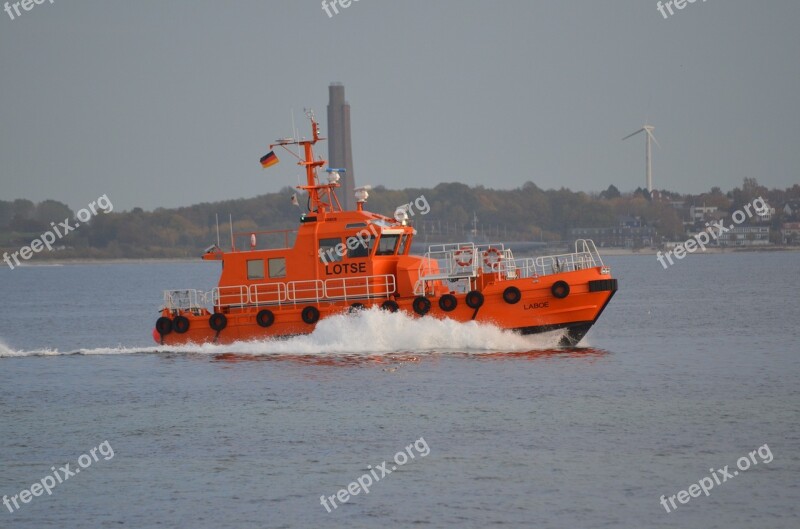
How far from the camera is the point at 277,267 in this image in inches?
1085

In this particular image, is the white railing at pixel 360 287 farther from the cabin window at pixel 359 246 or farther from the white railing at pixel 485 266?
the white railing at pixel 485 266

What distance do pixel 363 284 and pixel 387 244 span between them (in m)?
1.07

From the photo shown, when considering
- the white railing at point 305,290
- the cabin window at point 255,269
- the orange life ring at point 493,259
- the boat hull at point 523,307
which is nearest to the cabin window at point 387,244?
the boat hull at point 523,307

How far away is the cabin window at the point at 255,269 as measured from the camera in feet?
90.7

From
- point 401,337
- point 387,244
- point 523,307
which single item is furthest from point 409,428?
point 387,244

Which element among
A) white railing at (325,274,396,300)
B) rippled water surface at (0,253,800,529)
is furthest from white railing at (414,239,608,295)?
rippled water surface at (0,253,800,529)

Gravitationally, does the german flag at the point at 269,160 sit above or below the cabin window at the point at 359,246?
above

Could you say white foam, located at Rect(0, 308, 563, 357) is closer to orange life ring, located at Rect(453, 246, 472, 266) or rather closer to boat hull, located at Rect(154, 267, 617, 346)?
boat hull, located at Rect(154, 267, 617, 346)

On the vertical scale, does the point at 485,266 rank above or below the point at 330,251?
below

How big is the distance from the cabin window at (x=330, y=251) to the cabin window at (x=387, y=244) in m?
0.87

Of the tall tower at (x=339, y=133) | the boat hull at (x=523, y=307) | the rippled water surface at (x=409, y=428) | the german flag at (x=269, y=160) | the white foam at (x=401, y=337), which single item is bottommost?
the rippled water surface at (x=409, y=428)

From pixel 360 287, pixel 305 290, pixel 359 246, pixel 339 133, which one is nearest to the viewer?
pixel 360 287

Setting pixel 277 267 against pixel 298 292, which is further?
pixel 277 267

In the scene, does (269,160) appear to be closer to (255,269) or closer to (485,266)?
(255,269)
